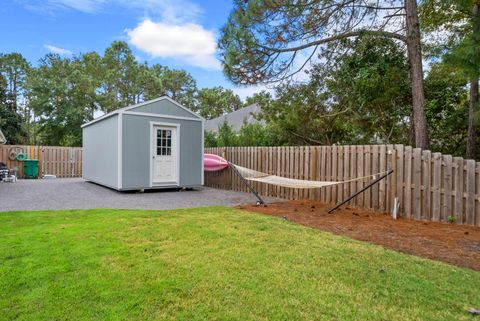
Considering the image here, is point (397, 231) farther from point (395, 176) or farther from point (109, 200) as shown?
point (109, 200)

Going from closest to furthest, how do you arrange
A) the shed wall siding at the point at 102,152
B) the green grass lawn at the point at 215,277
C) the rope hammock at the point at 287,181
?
1. the green grass lawn at the point at 215,277
2. the rope hammock at the point at 287,181
3. the shed wall siding at the point at 102,152

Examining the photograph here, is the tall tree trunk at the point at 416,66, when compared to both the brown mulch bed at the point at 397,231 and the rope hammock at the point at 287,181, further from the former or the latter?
the brown mulch bed at the point at 397,231

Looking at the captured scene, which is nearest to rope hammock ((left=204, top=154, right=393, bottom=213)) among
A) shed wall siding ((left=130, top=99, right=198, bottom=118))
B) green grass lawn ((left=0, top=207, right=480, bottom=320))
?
shed wall siding ((left=130, top=99, right=198, bottom=118))

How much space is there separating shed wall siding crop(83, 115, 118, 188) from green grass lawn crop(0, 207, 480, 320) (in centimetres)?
463

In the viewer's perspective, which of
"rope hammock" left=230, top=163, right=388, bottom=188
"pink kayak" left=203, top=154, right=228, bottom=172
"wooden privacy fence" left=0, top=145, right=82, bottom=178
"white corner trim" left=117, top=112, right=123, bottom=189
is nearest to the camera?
"rope hammock" left=230, top=163, right=388, bottom=188

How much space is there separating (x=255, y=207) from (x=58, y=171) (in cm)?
1231

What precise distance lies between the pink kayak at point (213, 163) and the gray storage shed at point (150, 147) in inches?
21.4

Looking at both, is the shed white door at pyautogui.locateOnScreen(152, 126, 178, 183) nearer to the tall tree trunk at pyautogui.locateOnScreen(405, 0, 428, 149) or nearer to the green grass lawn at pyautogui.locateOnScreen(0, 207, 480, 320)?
the green grass lawn at pyautogui.locateOnScreen(0, 207, 480, 320)

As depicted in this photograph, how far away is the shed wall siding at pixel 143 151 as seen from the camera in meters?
8.40

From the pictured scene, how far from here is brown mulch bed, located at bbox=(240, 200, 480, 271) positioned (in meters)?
3.53

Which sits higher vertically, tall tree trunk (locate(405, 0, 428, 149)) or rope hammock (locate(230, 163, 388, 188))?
tall tree trunk (locate(405, 0, 428, 149))

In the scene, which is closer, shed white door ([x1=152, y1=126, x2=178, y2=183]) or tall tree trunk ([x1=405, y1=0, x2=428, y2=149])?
tall tree trunk ([x1=405, y1=0, x2=428, y2=149])

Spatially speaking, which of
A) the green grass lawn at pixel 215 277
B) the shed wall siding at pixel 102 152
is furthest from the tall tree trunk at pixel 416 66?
the shed wall siding at pixel 102 152

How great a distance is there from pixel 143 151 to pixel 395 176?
643 centimetres
